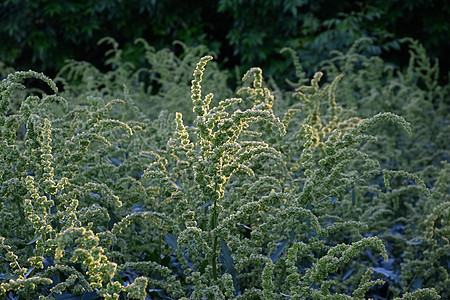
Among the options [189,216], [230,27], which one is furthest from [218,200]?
[230,27]

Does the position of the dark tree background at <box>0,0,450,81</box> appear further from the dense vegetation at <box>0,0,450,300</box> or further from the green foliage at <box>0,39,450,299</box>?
the green foliage at <box>0,39,450,299</box>

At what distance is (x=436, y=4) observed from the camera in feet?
29.1

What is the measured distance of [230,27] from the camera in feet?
31.8

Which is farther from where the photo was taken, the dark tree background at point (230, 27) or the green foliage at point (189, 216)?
the dark tree background at point (230, 27)

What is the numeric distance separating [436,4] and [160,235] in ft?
26.0

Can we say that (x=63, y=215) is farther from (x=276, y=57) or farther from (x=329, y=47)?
(x=276, y=57)

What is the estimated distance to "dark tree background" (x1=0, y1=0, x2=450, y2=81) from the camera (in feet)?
27.9

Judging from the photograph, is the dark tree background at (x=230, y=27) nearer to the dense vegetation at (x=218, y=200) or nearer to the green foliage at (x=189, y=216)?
the dense vegetation at (x=218, y=200)

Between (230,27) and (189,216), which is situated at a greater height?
(230,27)

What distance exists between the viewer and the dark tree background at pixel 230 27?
852 centimetres

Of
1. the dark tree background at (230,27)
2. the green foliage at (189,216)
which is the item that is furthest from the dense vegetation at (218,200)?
the dark tree background at (230,27)

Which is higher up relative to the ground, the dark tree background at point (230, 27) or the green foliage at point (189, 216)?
the dark tree background at point (230, 27)

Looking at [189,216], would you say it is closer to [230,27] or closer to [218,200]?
[218,200]

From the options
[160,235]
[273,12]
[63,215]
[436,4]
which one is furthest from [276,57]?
[63,215]
